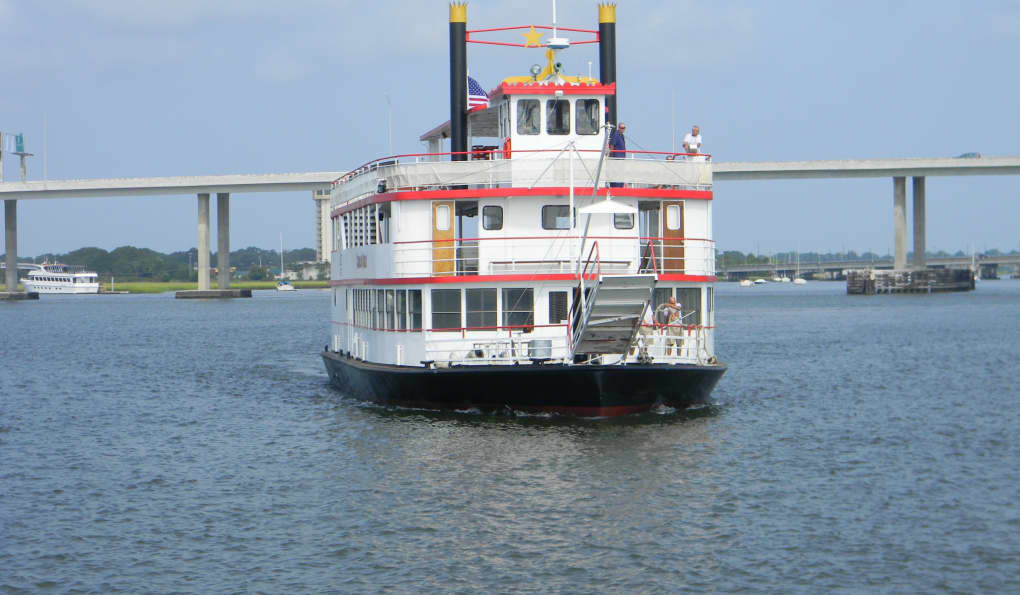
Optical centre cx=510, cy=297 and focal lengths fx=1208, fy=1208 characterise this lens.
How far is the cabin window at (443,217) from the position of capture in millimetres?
26844

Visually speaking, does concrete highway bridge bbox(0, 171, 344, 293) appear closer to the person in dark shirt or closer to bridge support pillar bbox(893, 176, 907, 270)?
bridge support pillar bbox(893, 176, 907, 270)

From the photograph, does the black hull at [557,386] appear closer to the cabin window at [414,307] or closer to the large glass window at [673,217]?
the cabin window at [414,307]

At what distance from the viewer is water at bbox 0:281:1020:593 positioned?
50.6 feet

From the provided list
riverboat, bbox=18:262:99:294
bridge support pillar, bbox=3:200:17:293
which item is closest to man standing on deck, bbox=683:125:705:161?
bridge support pillar, bbox=3:200:17:293

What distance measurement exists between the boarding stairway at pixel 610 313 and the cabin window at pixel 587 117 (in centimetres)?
484

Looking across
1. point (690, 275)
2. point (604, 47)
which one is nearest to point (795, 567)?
point (690, 275)

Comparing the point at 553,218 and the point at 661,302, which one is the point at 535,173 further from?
the point at 661,302

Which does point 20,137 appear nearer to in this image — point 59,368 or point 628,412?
point 59,368

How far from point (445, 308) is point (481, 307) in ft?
2.62

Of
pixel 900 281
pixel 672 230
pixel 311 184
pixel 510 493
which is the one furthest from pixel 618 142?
pixel 900 281

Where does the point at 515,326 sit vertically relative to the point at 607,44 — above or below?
below

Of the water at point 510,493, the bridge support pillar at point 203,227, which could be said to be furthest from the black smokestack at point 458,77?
the bridge support pillar at point 203,227

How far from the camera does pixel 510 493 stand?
19.4 m

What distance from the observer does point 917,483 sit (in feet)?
66.7
